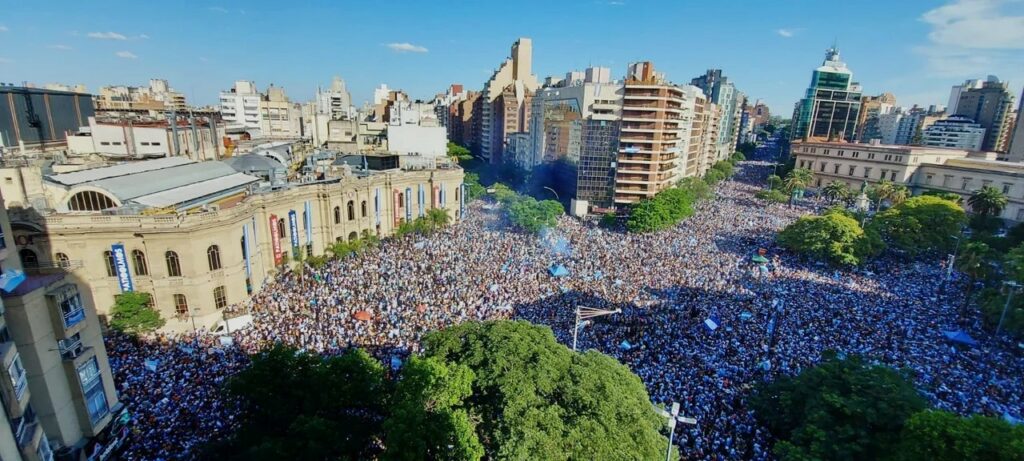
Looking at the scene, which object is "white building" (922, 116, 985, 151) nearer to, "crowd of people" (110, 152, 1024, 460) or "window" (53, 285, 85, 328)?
"crowd of people" (110, 152, 1024, 460)

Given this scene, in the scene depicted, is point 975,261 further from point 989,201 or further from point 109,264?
point 109,264

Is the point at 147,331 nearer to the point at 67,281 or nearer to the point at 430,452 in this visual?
the point at 67,281

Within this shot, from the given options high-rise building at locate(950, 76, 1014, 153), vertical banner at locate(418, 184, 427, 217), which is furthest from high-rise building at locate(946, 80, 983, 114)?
vertical banner at locate(418, 184, 427, 217)

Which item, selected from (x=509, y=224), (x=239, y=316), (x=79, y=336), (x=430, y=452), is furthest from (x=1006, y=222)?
(x=79, y=336)

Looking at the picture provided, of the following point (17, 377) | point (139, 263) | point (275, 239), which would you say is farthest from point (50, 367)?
point (275, 239)

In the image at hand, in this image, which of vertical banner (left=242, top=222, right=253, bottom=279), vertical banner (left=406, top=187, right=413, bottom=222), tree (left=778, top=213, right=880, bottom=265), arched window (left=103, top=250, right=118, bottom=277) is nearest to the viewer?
arched window (left=103, top=250, right=118, bottom=277)

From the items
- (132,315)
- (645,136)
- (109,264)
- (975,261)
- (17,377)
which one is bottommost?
(132,315)
